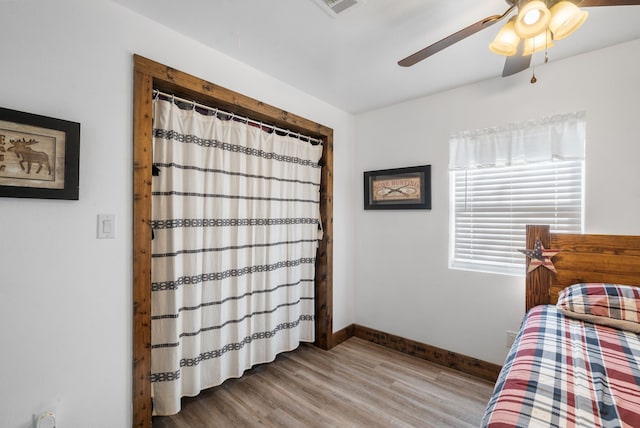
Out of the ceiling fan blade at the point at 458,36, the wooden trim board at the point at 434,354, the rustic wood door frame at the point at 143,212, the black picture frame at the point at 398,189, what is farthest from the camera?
the black picture frame at the point at 398,189

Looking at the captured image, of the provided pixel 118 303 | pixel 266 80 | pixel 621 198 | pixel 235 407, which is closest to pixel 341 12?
pixel 266 80

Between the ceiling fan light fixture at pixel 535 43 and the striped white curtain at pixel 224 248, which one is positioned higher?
the ceiling fan light fixture at pixel 535 43

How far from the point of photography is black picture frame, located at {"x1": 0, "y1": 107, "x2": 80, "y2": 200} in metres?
1.20

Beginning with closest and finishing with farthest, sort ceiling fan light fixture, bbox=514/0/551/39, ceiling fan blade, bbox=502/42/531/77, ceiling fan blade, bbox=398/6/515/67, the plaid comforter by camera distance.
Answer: the plaid comforter, ceiling fan light fixture, bbox=514/0/551/39, ceiling fan blade, bbox=398/6/515/67, ceiling fan blade, bbox=502/42/531/77

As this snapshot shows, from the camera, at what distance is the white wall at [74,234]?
1.23m

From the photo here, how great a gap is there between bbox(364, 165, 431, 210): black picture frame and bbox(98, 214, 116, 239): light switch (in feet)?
7.40

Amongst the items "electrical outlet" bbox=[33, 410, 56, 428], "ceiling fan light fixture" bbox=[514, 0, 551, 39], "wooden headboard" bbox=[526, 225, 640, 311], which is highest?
"ceiling fan light fixture" bbox=[514, 0, 551, 39]

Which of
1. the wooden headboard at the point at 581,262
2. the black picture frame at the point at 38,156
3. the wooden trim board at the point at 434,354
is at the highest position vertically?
the black picture frame at the point at 38,156

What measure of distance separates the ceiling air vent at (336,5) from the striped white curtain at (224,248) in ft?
3.41

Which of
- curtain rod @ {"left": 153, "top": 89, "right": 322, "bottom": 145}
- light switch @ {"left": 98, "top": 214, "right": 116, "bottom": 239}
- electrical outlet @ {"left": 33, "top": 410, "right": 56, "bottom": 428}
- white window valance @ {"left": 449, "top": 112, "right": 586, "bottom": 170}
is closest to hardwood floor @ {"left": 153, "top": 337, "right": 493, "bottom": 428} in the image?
electrical outlet @ {"left": 33, "top": 410, "right": 56, "bottom": 428}

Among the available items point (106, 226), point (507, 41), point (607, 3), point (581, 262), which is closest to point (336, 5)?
point (507, 41)

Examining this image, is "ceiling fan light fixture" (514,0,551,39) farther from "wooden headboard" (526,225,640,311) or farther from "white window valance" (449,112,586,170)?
"wooden headboard" (526,225,640,311)

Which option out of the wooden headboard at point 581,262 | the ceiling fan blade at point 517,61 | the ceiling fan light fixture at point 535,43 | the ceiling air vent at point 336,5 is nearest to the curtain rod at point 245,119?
the ceiling air vent at point 336,5

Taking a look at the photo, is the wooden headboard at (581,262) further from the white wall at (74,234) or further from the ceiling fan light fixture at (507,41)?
the white wall at (74,234)
